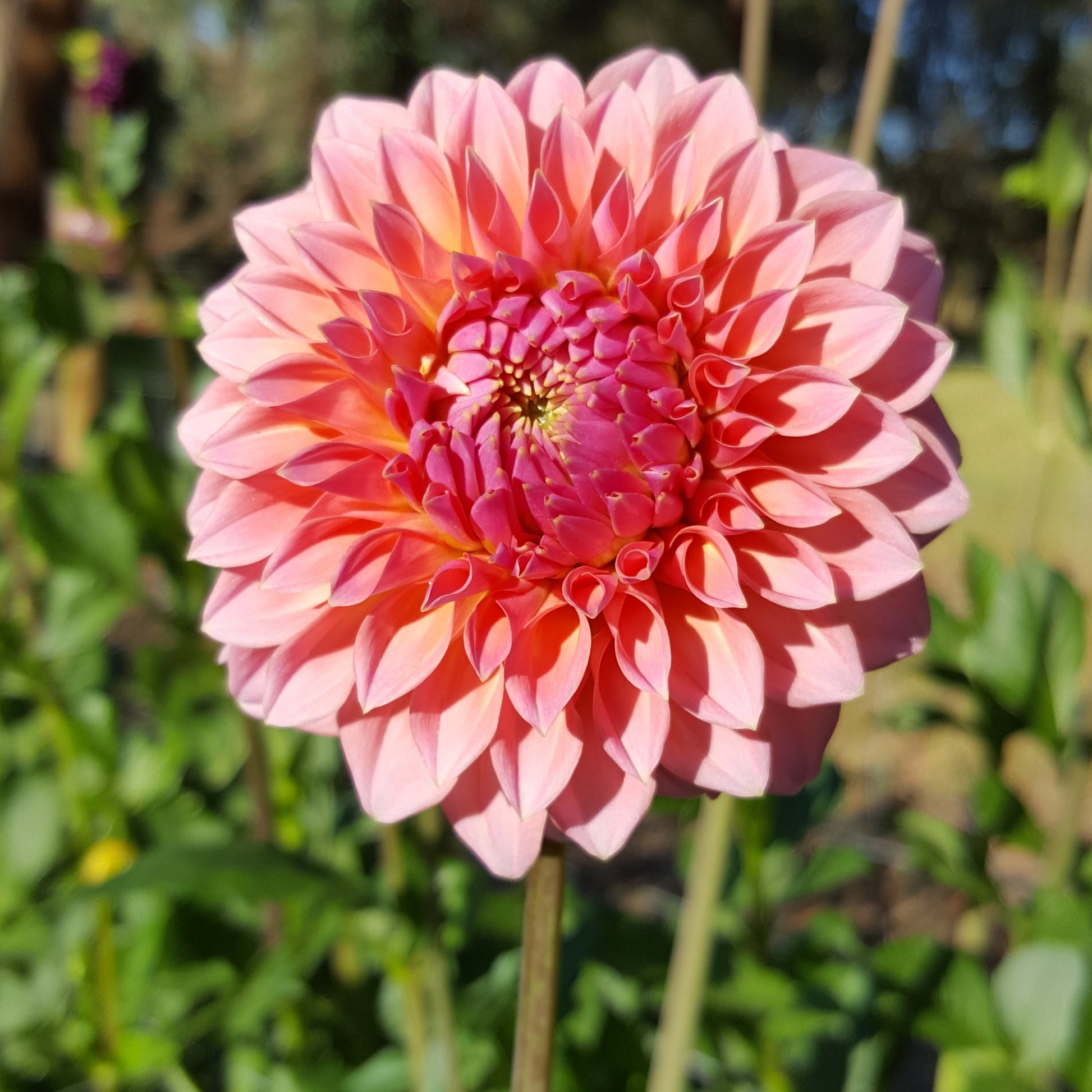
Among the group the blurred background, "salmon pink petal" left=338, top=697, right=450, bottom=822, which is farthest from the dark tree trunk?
"salmon pink petal" left=338, top=697, right=450, bottom=822

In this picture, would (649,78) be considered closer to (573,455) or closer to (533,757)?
(573,455)

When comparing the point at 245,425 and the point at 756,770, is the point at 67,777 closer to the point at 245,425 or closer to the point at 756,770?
the point at 245,425

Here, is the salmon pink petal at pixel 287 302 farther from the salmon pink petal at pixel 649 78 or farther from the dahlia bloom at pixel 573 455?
the salmon pink petal at pixel 649 78

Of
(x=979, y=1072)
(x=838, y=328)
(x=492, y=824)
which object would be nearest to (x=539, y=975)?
(x=492, y=824)

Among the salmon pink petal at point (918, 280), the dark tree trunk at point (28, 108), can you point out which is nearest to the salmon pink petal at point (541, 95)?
the salmon pink petal at point (918, 280)

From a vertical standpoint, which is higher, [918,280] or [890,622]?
[918,280]

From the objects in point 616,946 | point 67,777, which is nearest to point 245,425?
point 616,946
